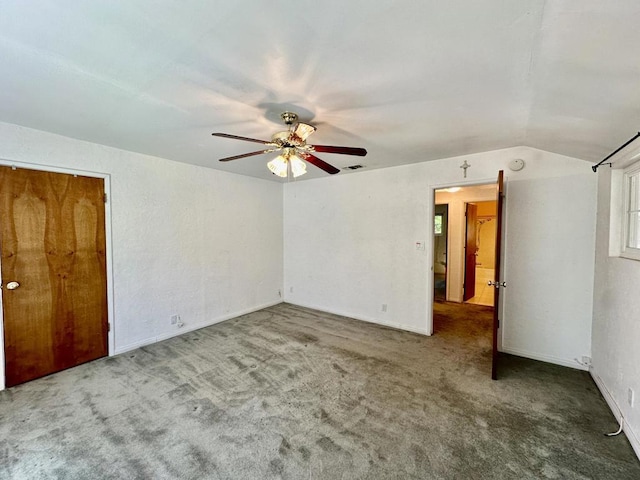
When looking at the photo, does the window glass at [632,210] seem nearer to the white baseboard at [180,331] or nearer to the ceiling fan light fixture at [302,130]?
the ceiling fan light fixture at [302,130]

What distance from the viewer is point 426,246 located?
3.70 m

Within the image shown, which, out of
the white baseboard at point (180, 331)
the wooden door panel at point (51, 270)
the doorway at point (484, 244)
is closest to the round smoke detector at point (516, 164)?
the doorway at point (484, 244)

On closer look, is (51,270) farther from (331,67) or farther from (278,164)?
(331,67)

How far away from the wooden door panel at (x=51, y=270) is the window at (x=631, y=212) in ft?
16.1

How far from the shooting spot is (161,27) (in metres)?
1.21

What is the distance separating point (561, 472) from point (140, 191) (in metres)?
4.46

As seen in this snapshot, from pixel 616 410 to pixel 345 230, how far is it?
336cm

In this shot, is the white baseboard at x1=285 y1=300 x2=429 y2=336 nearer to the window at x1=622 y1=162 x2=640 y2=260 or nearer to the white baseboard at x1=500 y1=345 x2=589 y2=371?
the white baseboard at x1=500 y1=345 x2=589 y2=371

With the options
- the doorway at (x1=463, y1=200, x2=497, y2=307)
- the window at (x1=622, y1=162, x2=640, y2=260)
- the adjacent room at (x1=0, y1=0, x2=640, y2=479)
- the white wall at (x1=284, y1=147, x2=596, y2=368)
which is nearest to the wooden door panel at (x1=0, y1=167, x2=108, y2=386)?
the adjacent room at (x1=0, y1=0, x2=640, y2=479)

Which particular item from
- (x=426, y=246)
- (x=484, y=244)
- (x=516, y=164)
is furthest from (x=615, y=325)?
(x=484, y=244)

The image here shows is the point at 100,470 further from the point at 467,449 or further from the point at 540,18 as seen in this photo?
the point at 540,18

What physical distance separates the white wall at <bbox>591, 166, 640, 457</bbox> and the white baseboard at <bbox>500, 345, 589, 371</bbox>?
189mm

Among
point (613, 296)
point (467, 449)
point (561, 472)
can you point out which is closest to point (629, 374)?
point (613, 296)

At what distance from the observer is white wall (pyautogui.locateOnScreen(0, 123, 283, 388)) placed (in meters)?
2.94
